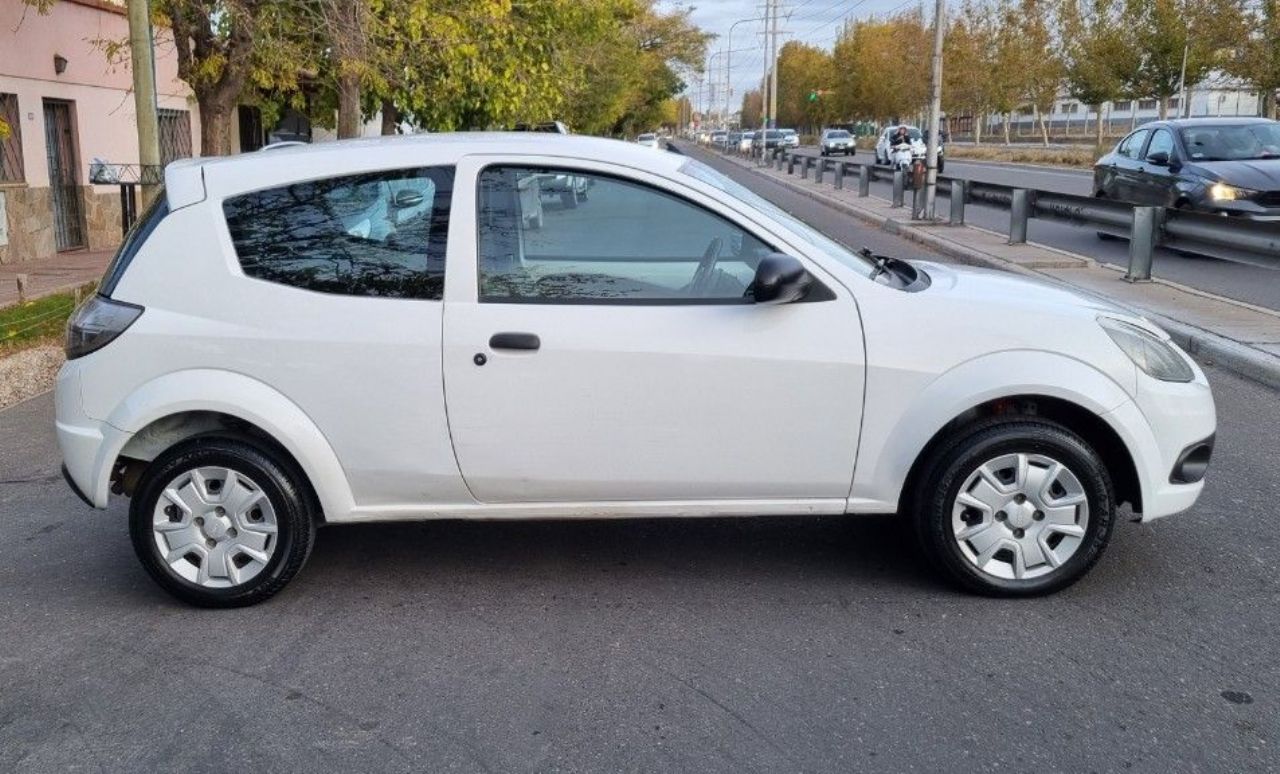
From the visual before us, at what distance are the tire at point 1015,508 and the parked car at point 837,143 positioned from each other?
56477mm

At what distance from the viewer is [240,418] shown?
4.44 meters

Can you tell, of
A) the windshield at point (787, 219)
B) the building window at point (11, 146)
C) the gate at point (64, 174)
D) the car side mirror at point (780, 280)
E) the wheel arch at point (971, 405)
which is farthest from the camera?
the gate at point (64, 174)

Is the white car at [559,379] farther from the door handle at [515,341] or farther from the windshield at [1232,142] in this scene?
the windshield at [1232,142]

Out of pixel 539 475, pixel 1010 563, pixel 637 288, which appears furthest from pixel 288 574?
pixel 1010 563

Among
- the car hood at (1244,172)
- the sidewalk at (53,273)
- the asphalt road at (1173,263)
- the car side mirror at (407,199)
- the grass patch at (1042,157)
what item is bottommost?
the sidewalk at (53,273)

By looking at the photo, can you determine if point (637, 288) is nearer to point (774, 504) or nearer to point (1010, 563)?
point (774, 504)

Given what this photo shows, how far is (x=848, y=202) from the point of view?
86.1ft

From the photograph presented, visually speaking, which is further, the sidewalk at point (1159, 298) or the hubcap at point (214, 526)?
the sidewalk at point (1159, 298)

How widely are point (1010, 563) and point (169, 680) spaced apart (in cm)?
303

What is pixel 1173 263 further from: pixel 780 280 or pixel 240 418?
pixel 240 418

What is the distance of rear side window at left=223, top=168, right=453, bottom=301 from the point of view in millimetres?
4449

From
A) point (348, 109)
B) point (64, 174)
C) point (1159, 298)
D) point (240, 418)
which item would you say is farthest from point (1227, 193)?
point (64, 174)

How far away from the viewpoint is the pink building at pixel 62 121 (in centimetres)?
1484

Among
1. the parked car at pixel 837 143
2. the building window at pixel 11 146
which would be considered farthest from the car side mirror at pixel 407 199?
the parked car at pixel 837 143
